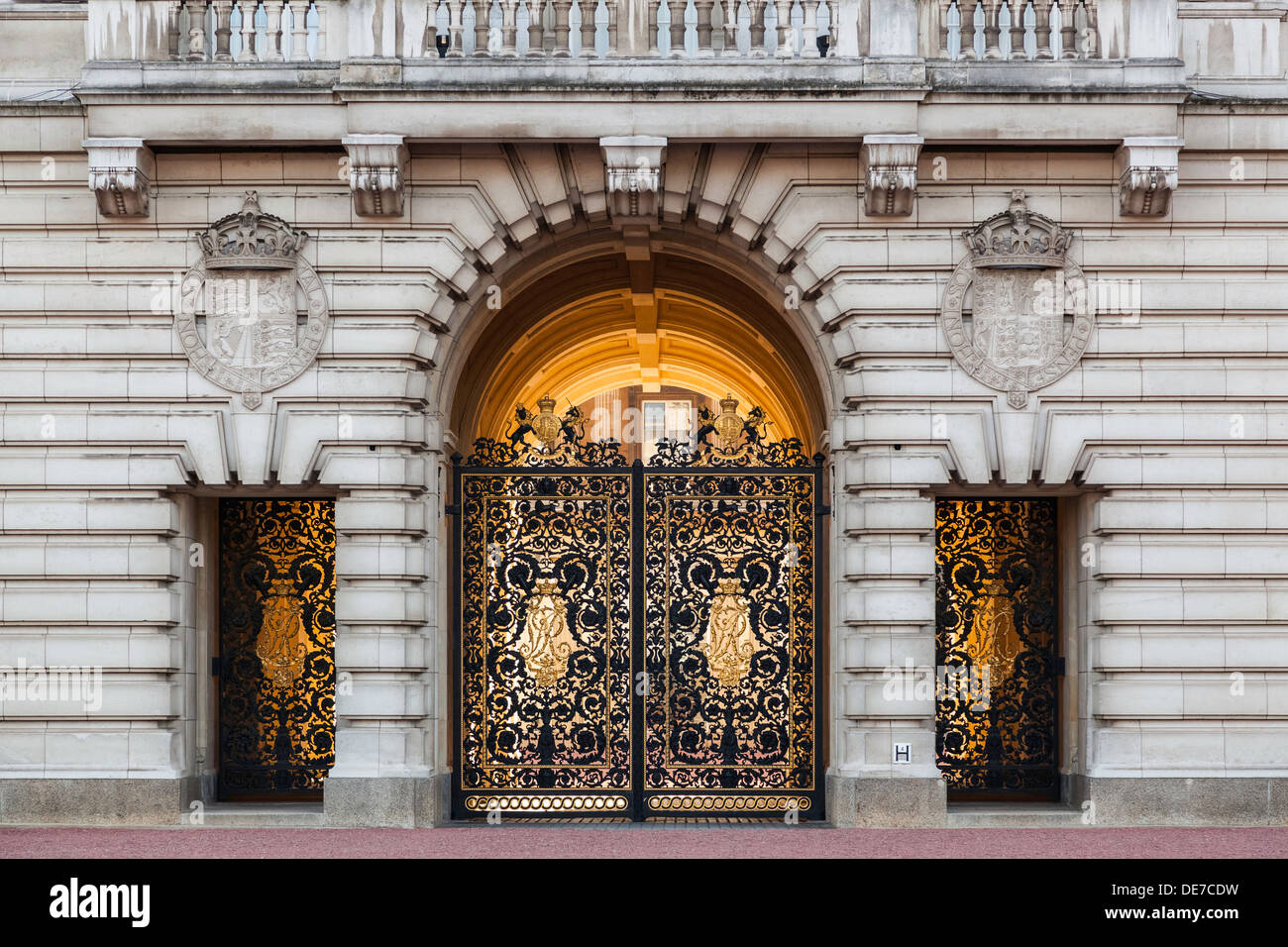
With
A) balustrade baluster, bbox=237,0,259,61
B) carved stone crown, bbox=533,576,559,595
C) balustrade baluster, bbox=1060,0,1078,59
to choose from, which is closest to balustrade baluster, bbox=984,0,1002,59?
balustrade baluster, bbox=1060,0,1078,59

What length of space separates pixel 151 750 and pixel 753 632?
243 inches

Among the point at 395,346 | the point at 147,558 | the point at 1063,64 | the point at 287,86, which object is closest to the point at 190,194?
the point at 287,86

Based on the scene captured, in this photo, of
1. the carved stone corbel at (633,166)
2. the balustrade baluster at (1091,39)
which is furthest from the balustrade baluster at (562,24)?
the balustrade baluster at (1091,39)

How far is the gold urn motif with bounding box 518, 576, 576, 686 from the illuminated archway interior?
235 centimetres

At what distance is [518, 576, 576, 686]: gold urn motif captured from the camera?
18.2 meters

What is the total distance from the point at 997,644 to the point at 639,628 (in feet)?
12.5

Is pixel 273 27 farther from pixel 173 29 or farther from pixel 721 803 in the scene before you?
pixel 721 803

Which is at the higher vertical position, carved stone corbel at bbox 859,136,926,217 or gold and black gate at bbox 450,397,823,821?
carved stone corbel at bbox 859,136,926,217

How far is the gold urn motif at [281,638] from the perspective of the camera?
18.5 meters

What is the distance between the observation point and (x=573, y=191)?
17.6 m

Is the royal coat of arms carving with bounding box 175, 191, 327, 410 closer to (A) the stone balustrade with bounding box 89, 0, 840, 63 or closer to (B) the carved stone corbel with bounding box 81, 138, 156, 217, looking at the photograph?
(B) the carved stone corbel with bounding box 81, 138, 156, 217

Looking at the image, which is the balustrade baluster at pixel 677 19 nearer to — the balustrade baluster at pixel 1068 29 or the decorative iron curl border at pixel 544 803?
the balustrade baluster at pixel 1068 29

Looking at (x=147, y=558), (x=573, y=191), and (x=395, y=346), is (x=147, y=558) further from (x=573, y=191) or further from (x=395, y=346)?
(x=573, y=191)

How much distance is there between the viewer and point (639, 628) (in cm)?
1809
